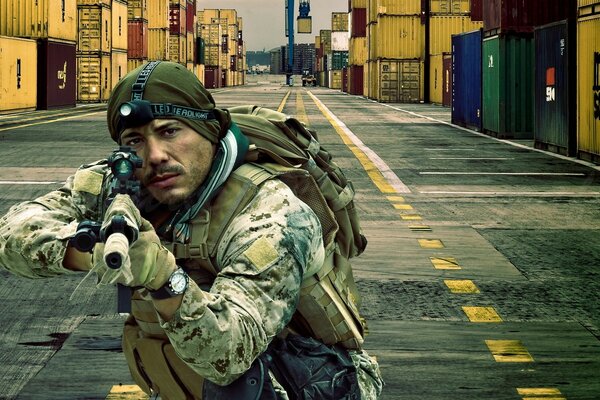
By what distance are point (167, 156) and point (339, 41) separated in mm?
142451

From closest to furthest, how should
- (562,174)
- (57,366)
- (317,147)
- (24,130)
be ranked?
(317,147) → (57,366) → (562,174) → (24,130)

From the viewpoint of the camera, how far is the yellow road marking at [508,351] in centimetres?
620

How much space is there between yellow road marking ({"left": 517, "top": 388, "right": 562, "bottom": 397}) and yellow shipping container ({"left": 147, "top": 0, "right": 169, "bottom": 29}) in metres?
83.2

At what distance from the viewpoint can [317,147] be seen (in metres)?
3.64

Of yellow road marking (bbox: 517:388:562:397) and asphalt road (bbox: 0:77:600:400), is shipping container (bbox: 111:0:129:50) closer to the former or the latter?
asphalt road (bbox: 0:77:600:400)

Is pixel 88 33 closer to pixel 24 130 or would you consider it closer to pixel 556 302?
pixel 24 130

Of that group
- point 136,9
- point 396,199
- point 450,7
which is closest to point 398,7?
point 450,7

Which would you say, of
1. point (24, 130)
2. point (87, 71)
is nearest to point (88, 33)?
point (87, 71)

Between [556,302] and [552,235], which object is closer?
[556,302]

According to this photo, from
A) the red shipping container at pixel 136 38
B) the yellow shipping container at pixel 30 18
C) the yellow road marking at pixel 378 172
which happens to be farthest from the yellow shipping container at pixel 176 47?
the yellow road marking at pixel 378 172

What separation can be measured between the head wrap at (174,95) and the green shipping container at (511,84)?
24.6 metres

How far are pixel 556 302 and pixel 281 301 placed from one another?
529 cm

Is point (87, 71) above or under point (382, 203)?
above

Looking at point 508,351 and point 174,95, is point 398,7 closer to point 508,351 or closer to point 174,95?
point 508,351
